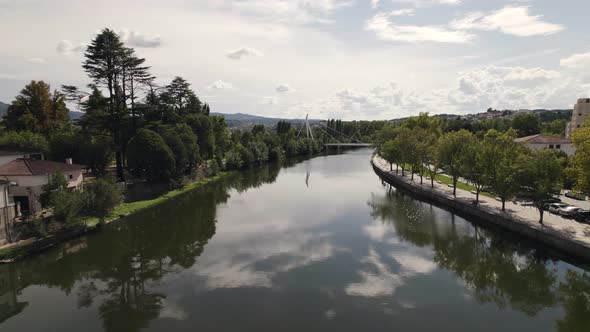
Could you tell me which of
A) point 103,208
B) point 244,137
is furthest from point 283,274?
point 244,137

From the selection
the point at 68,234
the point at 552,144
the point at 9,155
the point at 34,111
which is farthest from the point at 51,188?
the point at 552,144

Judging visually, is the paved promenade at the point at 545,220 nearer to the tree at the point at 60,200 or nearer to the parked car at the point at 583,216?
the parked car at the point at 583,216

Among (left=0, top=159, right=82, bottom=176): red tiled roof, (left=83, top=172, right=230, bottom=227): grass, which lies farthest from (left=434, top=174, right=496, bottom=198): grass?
(left=0, top=159, right=82, bottom=176): red tiled roof

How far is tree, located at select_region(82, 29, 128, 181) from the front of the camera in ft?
104

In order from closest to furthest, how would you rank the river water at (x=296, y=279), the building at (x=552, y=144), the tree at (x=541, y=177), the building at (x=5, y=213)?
1. the river water at (x=296, y=279)
2. the building at (x=5, y=213)
3. the tree at (x=541, y=177)
4. the building at (x=552, y=144)

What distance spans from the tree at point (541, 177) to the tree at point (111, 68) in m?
31.6

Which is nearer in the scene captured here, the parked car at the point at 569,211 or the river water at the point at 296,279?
the river water at the point at 296,279

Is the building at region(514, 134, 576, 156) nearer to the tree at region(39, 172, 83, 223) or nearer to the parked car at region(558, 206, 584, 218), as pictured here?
the parked car at region(558, 206, 584, 218)

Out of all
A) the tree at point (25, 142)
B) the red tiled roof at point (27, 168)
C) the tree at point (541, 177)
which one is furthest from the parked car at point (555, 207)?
the tree at point (25, 142)

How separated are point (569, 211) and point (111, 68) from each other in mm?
36051

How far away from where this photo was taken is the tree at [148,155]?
32.3m

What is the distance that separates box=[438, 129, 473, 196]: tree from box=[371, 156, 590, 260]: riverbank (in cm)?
198

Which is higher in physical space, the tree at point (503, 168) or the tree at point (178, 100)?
the tree at point (178, 100)

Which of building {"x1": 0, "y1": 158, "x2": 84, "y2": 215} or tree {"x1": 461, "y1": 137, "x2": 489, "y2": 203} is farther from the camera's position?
tree {"x1": 461, "y1": 137, "x2": 489, "y2": 203}
